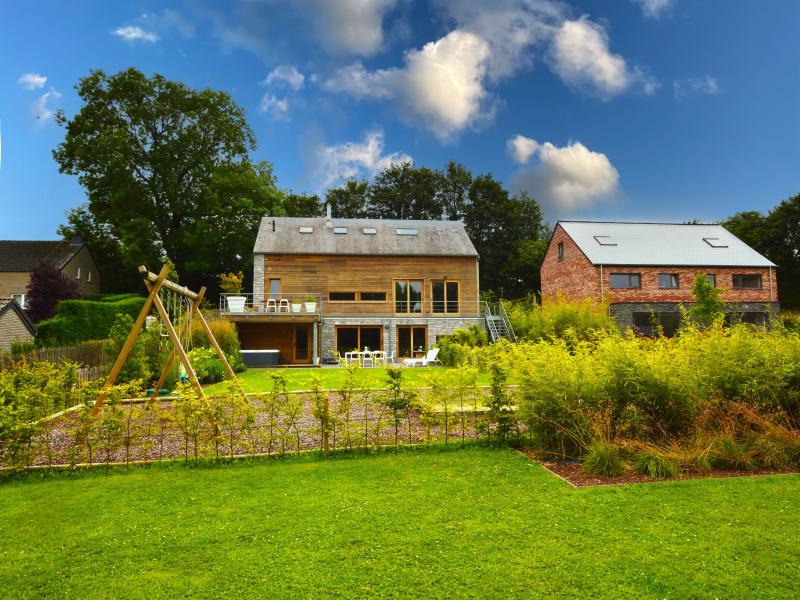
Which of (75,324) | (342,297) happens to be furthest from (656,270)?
(75,324)

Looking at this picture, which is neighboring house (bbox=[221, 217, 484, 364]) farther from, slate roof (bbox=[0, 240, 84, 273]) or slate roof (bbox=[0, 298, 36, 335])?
slate roof (bbox=[0, 240, 84, 273])

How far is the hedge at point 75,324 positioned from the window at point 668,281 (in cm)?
2427

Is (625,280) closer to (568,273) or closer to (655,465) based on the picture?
(568,273)

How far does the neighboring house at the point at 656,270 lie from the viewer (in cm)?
2467

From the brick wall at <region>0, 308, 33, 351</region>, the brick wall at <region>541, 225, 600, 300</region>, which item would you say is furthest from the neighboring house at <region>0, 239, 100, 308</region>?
the brick wall at <region>541, 225, 600, 300</region>

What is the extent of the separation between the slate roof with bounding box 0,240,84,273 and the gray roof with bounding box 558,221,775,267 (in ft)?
96.6

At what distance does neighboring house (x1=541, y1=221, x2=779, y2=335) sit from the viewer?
971 inches

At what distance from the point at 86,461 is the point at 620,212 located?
35.8 m

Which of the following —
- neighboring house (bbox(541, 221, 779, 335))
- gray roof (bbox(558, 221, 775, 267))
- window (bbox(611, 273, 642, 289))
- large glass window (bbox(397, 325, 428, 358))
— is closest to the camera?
→ large glass window (bbox(397, 325, 428, 358))

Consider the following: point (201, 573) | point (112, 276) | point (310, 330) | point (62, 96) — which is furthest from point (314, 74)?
point (112, 276)

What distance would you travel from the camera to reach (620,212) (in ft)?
116

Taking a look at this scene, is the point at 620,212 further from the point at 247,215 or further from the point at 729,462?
the point at 729,462

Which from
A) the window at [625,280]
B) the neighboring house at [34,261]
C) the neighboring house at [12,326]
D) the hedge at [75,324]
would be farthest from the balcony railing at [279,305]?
the neighboring house at [34,261]

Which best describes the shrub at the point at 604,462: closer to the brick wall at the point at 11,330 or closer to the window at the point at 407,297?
the brick wall at the point at 11,330
